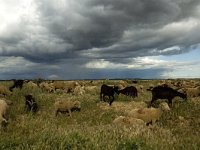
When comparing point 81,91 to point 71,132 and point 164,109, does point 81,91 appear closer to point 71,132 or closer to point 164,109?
point 164,109

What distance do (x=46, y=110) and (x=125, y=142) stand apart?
13502mm

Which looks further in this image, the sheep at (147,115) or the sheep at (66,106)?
the sheep at (66,106)

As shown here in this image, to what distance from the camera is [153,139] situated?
37.3ft

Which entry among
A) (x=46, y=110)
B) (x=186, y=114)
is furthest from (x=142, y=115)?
(x=46, y=110)

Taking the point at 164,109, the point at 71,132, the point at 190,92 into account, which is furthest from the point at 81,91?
the point at 71,132

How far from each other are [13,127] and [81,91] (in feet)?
68.9

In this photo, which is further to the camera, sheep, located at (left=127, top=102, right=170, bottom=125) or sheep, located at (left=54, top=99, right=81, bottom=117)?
sheep, located at (left=54, top=99, right=81, bottom=117)

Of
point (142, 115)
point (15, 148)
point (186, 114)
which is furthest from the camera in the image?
point (186, 114)

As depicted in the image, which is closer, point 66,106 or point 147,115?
point 147,115

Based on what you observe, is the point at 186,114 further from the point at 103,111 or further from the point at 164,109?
the point at 103,111

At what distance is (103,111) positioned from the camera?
22219 millimetres

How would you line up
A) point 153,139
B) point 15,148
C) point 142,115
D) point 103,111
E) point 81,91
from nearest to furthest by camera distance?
point 15,148 → point 153,139 → point 142,115 → point 103,111 → point 81,91

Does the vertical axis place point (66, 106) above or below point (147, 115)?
above

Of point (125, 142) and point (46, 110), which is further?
point (46, 110)
